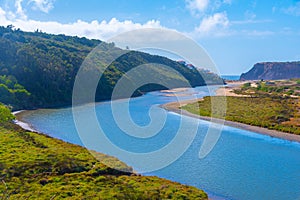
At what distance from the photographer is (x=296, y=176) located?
29.4 m

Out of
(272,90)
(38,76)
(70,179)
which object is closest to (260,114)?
(70,179)

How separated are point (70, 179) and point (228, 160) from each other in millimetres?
A: 17059

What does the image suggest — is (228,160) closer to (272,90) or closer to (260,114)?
(260,114)

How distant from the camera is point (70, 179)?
23562mm

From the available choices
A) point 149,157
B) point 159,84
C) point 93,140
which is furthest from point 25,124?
point 159,84

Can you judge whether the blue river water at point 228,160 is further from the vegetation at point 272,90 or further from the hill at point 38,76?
the vegetation at point 272,90

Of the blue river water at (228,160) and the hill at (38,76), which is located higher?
the hill at (38,76)

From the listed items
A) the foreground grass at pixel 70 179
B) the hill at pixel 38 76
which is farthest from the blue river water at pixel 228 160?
the hill at pixel 38 76

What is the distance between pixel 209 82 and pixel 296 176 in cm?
13718

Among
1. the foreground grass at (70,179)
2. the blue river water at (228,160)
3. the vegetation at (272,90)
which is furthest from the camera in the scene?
the vegetation at (272,90)

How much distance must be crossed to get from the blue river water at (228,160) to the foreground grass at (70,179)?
11.5ft

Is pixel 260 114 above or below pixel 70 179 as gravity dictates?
above

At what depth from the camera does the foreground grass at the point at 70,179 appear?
69.6 ft

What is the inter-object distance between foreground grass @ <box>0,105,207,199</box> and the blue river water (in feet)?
11.5
